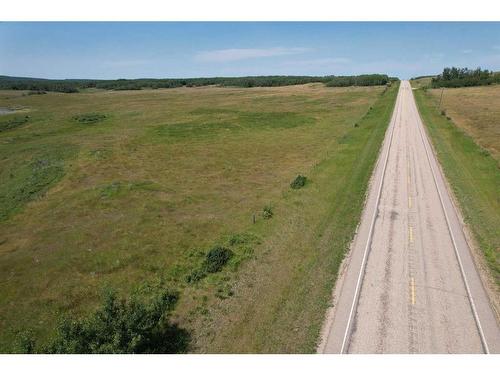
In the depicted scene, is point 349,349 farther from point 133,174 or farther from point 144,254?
point 133,174

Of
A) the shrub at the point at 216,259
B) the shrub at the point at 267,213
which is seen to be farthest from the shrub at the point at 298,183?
the shrub at the point at 216,259

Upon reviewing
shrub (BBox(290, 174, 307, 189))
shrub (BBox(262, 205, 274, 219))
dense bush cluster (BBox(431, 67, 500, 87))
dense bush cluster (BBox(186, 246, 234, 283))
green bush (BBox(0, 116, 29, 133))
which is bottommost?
dense bush cluster (BBox(186, 246, 234, 283))

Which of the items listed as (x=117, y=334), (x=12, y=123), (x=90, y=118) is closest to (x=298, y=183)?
(x=117, y=334)

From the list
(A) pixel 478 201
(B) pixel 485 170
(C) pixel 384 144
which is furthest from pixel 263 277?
(C) pixel 384 144

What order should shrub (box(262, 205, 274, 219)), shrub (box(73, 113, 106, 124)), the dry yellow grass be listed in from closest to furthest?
1. shrub (box(262, 205, 274, 219))
2. the dry yellow grass
3. shrub (box(73, 113, 106, 124))

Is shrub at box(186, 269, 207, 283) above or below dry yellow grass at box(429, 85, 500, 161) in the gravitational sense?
below

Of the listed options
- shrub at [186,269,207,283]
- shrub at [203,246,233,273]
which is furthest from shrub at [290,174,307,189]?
shrub at [186,269,207,283]

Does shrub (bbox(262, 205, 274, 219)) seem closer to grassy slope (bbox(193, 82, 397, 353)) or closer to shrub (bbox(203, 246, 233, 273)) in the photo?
grassy slope (bbox(193, 82, 397, 353))
